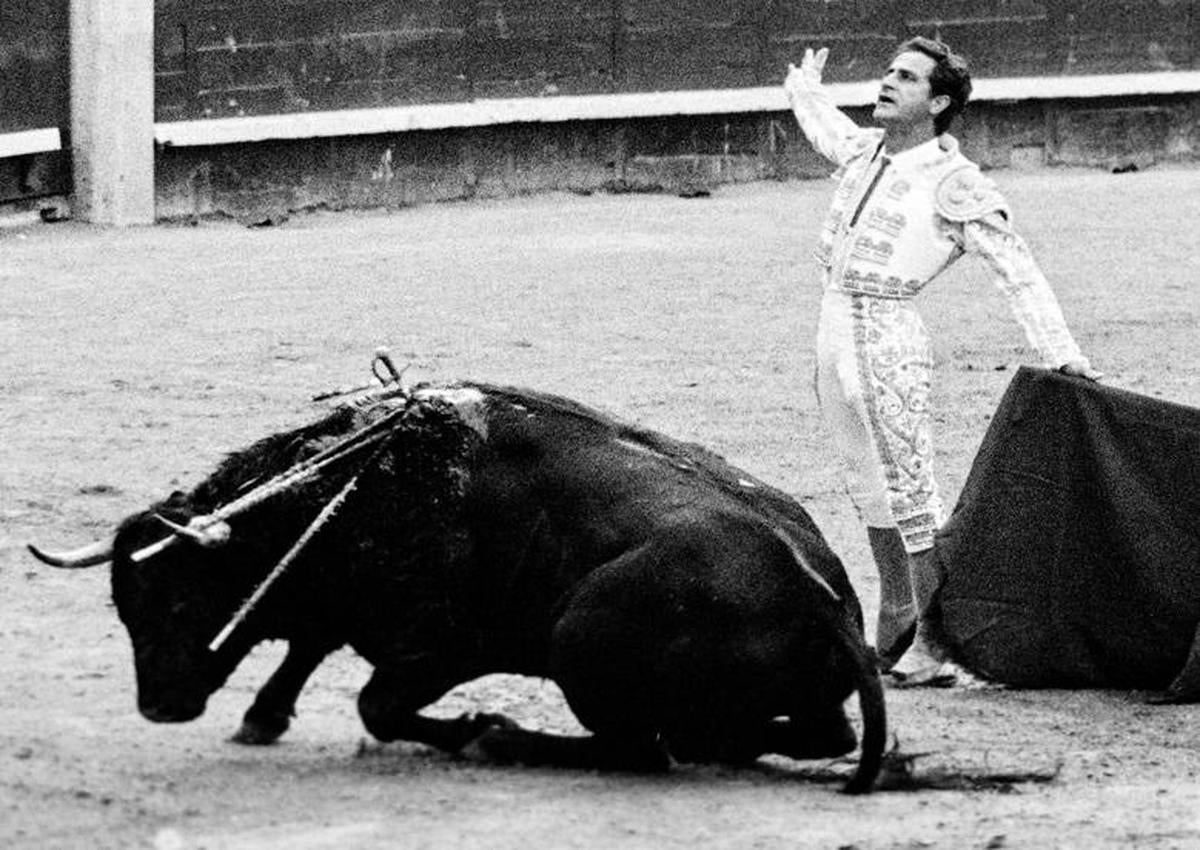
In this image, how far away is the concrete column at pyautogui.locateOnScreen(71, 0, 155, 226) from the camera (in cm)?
1177

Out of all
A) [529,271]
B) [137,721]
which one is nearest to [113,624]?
[137,721]

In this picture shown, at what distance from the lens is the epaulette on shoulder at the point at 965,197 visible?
5.17 metres

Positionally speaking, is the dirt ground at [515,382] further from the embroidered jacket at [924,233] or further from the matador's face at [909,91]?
the matador's face at [909,91]

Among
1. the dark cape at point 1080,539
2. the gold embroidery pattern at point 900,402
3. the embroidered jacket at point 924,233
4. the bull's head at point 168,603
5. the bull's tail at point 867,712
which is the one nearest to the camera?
the bull's tail at point 867,712

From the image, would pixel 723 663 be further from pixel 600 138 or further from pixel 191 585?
pixel 600 138

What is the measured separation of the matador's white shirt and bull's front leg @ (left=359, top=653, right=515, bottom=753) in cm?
123

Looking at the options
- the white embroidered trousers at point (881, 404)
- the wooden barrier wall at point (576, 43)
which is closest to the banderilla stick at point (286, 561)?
the white embroidered trousers at point (881, 404)

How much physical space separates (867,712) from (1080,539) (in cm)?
143

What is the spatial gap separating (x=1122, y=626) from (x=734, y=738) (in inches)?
54.9

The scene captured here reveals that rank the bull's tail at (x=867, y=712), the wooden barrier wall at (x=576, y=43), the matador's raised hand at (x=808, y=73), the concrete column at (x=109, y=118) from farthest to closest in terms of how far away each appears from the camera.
A: 1. the wooden barrier wall at (x=576, y=43)
2. the concrete column at (x=109, y=118)
3. the matador's raised hand at (x=808, y=73)
4. the bull's tail at (x=867, y=712)

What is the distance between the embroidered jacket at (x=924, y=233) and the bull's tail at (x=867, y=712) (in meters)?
1.10

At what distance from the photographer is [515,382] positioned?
8367 mm

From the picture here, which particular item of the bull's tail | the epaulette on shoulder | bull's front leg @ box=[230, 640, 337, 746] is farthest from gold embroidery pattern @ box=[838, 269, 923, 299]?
bull's front leg @ box=[230, 640, 337, 746]

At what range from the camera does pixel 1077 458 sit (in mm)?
5500
